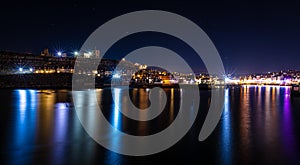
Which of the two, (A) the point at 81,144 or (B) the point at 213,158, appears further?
(A) the point at 81,144

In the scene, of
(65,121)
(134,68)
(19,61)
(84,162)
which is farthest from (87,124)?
(134,68)

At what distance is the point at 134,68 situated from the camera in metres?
161

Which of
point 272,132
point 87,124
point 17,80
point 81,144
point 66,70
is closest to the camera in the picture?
point 81,144

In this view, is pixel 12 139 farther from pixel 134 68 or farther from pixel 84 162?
pixel 134 68

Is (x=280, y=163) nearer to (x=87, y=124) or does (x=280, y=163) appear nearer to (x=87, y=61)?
(x=87, y=124)

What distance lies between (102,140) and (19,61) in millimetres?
93560

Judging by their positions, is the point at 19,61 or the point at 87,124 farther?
the point at 19,61

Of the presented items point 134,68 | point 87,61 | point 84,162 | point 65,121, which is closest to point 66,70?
point 87,61

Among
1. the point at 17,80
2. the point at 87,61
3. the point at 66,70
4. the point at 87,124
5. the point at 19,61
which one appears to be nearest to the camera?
the point at 87,124

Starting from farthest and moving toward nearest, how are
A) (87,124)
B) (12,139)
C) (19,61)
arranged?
(19,61)
(87,124)
(12,139)

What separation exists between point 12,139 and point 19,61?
92246mm

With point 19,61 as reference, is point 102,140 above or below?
below

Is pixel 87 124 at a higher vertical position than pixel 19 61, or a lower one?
lower

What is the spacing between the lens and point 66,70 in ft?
370
